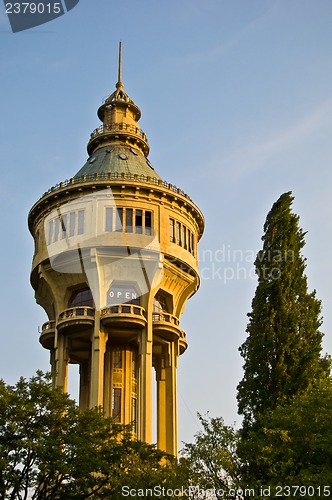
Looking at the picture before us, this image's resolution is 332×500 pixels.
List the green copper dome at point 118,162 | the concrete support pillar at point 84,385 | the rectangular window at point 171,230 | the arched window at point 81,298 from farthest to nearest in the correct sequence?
1. the green copper dome at point 118,162
2. the concrete support pillar at point 84,385
3. the rectangular window at point 171,230
4. the arched window at point 81,298

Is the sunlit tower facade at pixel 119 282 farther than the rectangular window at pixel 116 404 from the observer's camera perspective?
No

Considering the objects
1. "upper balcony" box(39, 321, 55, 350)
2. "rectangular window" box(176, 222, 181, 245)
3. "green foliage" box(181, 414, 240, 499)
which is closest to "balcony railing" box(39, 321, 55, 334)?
"upper balcony" box(39, 321, 55, 350)

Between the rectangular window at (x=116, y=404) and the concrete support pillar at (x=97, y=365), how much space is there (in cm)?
247

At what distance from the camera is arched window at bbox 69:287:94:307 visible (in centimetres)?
4497

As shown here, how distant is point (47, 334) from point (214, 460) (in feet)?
71.9

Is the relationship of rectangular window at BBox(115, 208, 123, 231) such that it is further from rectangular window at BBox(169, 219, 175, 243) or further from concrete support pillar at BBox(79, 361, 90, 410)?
→ concrete support pillar at BBox(79, 361, 90, 410)

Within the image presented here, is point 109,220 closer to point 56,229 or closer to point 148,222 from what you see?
point 148,222

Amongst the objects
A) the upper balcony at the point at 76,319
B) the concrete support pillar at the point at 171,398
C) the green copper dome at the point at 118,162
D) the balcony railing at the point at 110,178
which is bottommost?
the concrete support pillar at the point at 171,398

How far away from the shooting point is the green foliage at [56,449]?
29.1 meters

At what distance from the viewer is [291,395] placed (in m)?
32.2

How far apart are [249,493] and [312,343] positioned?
11.6m

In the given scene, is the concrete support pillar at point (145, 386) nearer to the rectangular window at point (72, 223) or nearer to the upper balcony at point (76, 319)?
the upper balcony at point (76, 319)

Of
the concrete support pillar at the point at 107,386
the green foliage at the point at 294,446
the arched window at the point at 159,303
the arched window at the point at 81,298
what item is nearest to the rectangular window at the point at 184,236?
the arched window at the point at 159,303

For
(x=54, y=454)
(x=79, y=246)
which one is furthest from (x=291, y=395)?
(x=79, y=246)
